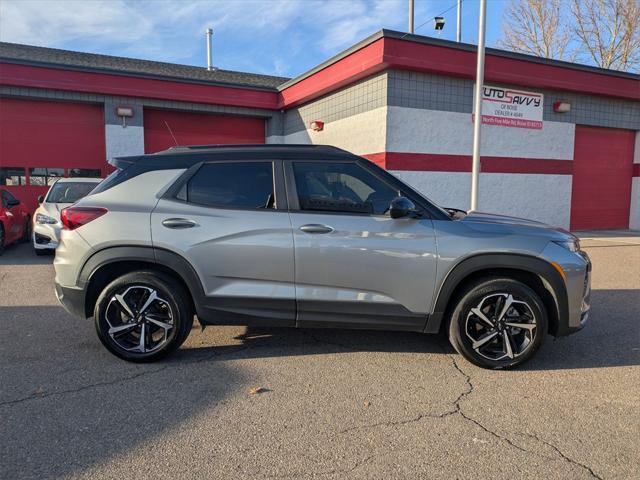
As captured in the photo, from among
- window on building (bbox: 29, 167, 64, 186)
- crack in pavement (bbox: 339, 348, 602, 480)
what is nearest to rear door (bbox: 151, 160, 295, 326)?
crack in pavement (bbox: 339, 348, 602, 480)

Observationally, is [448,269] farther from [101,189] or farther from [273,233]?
[101,189]

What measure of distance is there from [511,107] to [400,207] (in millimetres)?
10972

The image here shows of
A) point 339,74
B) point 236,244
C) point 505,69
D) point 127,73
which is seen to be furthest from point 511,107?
point 236,244

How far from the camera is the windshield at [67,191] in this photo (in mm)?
9953

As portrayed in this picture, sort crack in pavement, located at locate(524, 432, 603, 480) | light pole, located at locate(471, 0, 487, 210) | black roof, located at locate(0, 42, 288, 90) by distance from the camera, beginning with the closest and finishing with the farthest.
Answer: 1. crack in pavement, located at locate(524, 432, 603, 480)
2. light pole, located at locate(471, 0, 487, 210)
3. black roof, located at locate(0, 42, 288, 90)

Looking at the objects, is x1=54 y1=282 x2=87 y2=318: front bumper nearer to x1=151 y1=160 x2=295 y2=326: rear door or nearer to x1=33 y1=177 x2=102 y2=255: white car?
x1=151 y1=160 x2=295 y2=326: rear door

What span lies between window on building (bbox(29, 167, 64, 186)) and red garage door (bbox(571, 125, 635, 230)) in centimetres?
1605

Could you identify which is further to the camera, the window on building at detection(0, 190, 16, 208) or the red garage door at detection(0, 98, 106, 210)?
the red garage door at detection(0, 98, 106, 210)

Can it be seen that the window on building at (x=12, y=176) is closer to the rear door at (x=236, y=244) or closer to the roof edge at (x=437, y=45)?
the roof edge at (x=437, y=45)

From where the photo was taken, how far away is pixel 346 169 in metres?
3.99

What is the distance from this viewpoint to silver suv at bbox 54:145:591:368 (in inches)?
148

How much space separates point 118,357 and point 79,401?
0.69 metres

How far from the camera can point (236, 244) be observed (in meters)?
3.78

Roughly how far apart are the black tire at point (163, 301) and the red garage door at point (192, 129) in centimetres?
1140
